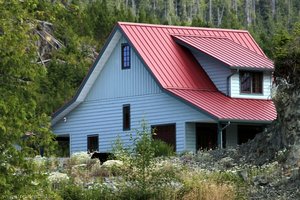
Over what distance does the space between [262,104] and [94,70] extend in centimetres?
826

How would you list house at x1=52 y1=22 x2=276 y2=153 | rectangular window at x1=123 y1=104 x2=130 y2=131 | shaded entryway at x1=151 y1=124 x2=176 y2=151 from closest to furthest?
house at x1=52 y1=22 x2=276 y2=153 → shaded entryway at x1=151 y1=124 x2=176 y2=151 → rectangular window at x1=123 y1=104 x2=130 y2=131

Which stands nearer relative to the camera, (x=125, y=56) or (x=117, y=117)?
(x=125, y=56)

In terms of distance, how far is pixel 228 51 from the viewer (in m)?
43.3

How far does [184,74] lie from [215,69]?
5.64 ft

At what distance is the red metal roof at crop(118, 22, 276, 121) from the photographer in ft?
129

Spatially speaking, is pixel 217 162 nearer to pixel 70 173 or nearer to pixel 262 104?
pixel 70 173

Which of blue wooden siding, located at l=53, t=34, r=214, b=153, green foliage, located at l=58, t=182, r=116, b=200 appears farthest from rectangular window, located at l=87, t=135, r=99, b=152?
green foliage, located at l=58, t=182, r=116, b=200

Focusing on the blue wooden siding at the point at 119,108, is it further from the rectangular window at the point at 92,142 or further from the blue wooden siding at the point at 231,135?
the blue wooden siding at the point at 231,135

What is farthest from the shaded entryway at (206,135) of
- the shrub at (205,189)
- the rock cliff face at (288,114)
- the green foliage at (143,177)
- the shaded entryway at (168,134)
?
the shrub at (205,189)

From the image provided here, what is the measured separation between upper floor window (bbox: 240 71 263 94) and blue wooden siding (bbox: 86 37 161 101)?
13.3 ft

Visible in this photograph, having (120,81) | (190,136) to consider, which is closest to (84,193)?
(190,136)

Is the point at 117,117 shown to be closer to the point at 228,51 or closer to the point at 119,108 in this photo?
the point at 119,108

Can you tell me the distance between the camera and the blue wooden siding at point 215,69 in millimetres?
42250

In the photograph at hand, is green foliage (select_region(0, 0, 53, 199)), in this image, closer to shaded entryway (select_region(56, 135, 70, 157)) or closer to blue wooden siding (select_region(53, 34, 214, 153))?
blue wooden siding (select_region(53, 34, 214, 153))
